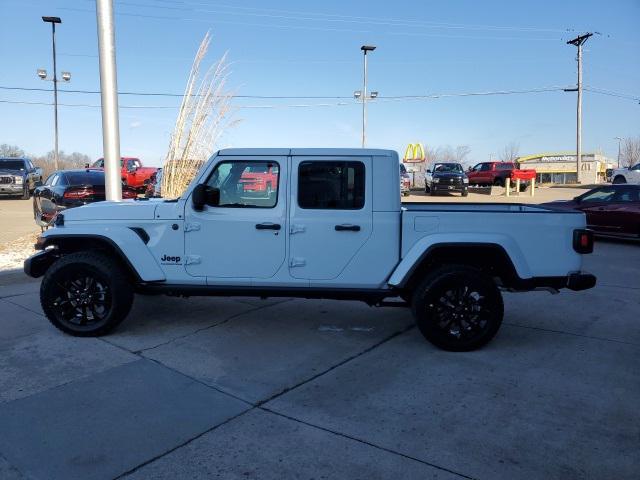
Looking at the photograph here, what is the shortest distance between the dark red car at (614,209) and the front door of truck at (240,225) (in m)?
8.22

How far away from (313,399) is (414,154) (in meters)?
36.5

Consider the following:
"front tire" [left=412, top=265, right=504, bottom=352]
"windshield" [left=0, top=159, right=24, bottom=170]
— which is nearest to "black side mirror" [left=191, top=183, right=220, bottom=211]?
"front tire" [left=412, top=265, right=504, bottom=352]

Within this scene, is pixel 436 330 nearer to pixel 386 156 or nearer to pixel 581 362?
pixel 581 362

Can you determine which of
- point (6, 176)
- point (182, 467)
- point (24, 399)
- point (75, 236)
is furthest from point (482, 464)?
point (6, 176)

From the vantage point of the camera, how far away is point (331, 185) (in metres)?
4.75

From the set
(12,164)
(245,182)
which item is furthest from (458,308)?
(12,164)

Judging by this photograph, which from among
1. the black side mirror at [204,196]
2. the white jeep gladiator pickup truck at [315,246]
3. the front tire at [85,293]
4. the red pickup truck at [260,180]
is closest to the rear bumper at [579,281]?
the white jeep gladiator pickup truck at [315,246]

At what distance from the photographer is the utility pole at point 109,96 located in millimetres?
7711

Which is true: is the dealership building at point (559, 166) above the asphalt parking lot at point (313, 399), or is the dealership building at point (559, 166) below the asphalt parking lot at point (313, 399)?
above

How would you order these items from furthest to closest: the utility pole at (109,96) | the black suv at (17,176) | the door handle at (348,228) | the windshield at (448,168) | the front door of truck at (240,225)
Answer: the windshield at (448,168)
the black suv at (17,176)
the utility pole at (109,96)
the front door of truck at (240,225)
the door handle at (348,228)

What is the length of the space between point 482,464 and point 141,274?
3298mm

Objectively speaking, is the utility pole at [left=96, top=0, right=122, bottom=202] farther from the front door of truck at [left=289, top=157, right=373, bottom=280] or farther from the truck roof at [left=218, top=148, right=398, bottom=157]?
the front door of truck at [left=289, top=157, right=373, bottom=280]

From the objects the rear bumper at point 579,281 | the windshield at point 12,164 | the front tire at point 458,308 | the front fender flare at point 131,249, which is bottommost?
the front tire at point 458,308

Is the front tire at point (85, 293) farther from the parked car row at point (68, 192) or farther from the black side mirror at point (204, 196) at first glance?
the parked car row at point (68, 192)
